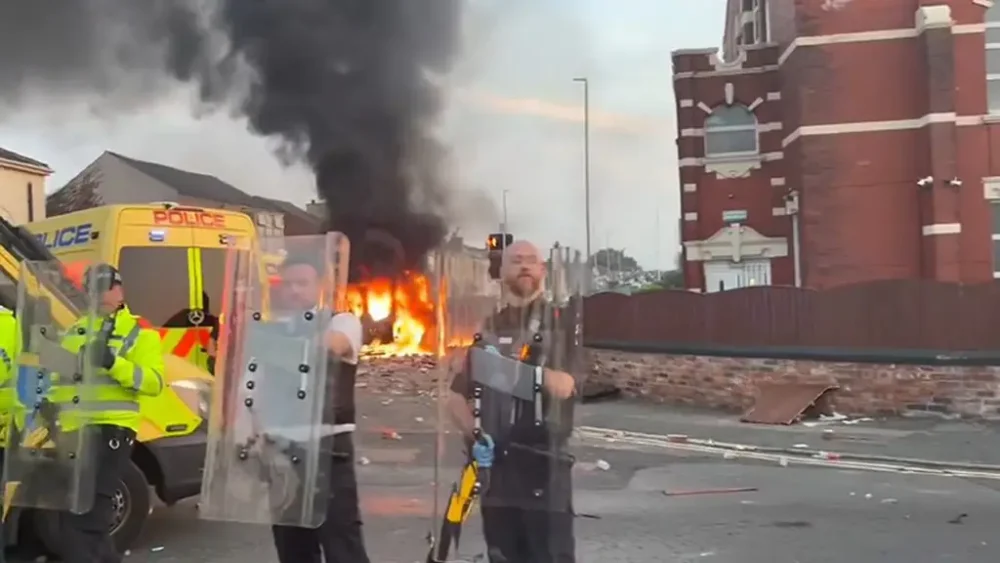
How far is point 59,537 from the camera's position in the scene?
4.79m

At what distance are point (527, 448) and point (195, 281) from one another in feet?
19.6

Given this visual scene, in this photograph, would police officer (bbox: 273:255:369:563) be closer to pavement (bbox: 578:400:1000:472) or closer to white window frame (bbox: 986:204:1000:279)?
pavement (bbox: 578:400:1000:472)

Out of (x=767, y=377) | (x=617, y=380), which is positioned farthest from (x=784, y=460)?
(x=617, y=380)

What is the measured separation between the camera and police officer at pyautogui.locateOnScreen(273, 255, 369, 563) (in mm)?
4184

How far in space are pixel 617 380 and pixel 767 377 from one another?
311 cm

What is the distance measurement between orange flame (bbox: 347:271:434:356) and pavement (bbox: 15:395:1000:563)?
14.7 m

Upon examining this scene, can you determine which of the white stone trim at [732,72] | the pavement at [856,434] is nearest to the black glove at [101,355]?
the pavement at [856,434]

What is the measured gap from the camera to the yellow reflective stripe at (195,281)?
9.09 meters

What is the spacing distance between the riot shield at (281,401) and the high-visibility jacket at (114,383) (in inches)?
21.5

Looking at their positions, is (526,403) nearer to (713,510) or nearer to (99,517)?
(99,517)

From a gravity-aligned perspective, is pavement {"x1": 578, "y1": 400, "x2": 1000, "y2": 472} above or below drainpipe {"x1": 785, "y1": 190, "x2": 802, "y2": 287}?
below

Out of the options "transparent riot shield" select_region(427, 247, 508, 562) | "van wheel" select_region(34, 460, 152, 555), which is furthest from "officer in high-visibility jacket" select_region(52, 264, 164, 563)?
"transparent riot shield" select_region(427, 247, 508, 562)

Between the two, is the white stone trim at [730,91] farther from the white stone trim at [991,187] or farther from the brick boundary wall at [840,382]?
the brick boundary wall at [840,382]

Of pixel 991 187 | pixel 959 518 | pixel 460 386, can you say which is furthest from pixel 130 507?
pixel 991 187
